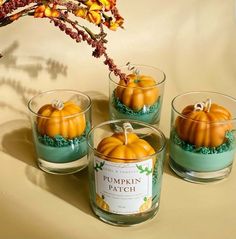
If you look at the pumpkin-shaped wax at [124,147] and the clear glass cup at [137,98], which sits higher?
the pumpkin-shaped wax at [124,147]

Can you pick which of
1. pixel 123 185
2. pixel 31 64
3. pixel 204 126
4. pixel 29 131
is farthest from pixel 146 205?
pixel 31 64

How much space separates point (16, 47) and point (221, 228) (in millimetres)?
558

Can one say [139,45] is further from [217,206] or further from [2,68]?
[217,206]

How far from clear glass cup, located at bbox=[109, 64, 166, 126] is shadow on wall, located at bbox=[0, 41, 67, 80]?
17cm

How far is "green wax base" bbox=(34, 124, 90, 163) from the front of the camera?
806 millimetres

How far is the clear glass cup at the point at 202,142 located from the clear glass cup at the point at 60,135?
0.50 ft

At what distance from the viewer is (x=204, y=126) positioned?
77 cm

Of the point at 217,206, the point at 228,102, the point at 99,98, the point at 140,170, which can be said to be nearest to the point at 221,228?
the point at 217,206

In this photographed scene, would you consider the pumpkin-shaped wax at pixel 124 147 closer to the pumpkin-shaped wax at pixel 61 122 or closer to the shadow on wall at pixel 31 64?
the pumpkin-shaped wax at pixel 61 122

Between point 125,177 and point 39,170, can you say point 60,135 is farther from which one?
point 125,177

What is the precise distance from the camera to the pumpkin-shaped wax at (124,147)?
67 cm

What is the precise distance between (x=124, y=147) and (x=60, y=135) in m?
0.16

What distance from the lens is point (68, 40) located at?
3.51 feet

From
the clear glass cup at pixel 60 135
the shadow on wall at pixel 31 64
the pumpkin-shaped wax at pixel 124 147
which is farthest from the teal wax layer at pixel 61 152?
the shadow on wall at pixel 31 64
